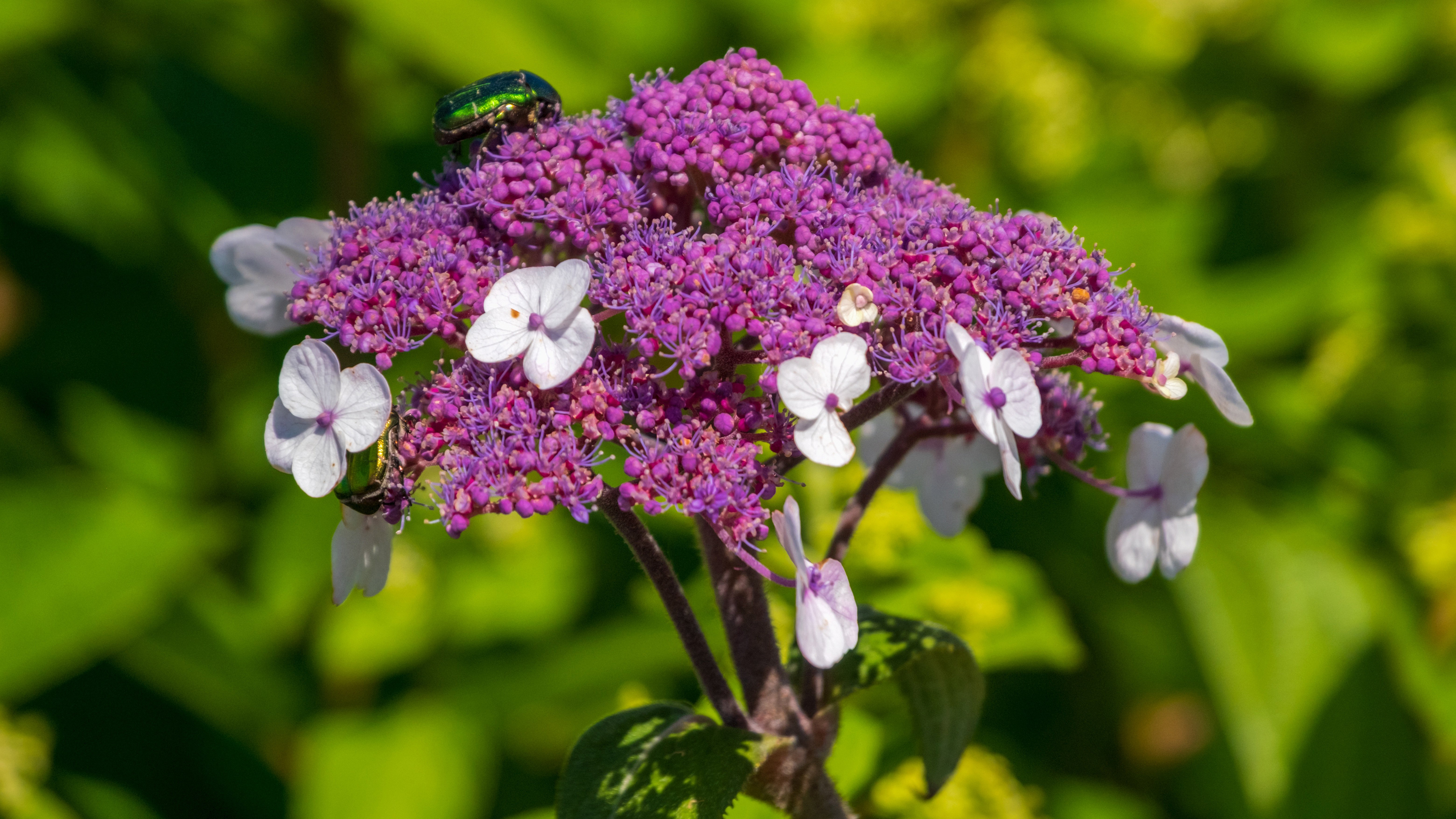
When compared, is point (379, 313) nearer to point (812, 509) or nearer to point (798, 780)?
point (798, 780)

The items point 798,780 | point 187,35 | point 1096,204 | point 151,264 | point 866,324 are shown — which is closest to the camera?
point 866,324

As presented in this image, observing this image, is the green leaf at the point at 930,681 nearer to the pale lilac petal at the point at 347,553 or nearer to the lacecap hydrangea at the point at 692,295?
the lacecap hydrangea at the point at 692,295

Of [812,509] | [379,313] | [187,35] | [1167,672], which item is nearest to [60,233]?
[187,35]

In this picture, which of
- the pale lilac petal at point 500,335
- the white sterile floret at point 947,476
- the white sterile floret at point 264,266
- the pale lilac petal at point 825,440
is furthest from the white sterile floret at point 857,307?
the white sterile floret at point 264,266

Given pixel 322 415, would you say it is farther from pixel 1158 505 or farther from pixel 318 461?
pixel 1158 505

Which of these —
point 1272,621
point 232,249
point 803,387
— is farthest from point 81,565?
point 1272,621
